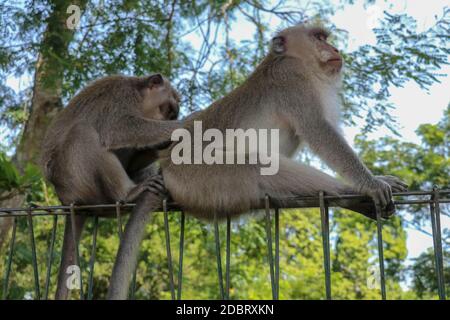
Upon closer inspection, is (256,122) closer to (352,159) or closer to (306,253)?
(352,159)

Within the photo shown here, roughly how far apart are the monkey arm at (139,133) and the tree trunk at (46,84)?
2522 millimetres

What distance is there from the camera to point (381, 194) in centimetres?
392

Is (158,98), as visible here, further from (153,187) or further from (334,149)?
(334,149)

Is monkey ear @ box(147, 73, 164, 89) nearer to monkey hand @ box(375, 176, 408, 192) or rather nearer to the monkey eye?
the monkey eye

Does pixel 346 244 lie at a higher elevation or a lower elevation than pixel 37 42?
lower

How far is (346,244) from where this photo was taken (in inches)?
573

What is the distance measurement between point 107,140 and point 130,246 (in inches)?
65.7

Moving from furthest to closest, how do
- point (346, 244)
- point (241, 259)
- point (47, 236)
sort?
point (346, 244) < point (241, 259) < point (47, 236)

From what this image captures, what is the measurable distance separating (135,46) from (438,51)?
12.5ft

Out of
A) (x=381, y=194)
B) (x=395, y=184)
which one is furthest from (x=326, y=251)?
(x=395, y=184)

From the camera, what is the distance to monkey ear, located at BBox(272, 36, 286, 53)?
5.04m

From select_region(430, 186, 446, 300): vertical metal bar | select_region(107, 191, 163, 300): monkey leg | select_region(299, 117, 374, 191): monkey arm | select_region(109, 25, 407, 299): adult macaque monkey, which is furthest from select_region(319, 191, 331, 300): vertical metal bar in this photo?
select_region(107, 191, 163, 300): monkey leg
